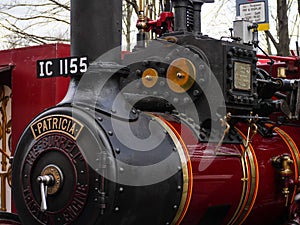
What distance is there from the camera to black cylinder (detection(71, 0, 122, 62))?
3.66 m

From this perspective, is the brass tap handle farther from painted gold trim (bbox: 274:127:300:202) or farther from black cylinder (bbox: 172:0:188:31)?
painted gold trim (bbox: 274:127:300:202)

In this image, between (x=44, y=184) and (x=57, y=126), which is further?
(x=57, y=126)

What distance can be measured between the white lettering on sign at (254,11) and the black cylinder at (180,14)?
12.8 ft

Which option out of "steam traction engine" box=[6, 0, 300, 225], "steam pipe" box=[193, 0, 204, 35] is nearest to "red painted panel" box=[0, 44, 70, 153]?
"steam traction engine" box=[6, 0, 300, 225]

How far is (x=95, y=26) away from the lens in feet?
12.0

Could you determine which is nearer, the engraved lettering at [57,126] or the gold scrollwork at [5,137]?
the engraved lettering at [57,126]

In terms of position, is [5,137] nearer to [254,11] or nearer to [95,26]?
[254,11]

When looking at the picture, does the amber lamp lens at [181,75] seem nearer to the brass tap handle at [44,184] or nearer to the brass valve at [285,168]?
the brass valve at [285,168]

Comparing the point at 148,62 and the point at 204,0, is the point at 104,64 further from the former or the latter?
the point at 204,0

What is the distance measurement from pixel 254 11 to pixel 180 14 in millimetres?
4080

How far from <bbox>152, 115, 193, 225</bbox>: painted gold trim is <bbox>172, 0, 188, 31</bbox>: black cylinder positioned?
2.62ft

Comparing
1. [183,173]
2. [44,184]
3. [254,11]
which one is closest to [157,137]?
[183,173]

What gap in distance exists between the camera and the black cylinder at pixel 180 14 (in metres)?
4.19

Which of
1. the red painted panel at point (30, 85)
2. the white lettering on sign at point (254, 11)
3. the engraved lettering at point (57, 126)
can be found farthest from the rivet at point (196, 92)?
the white lettering on sign at point (254, 11)
